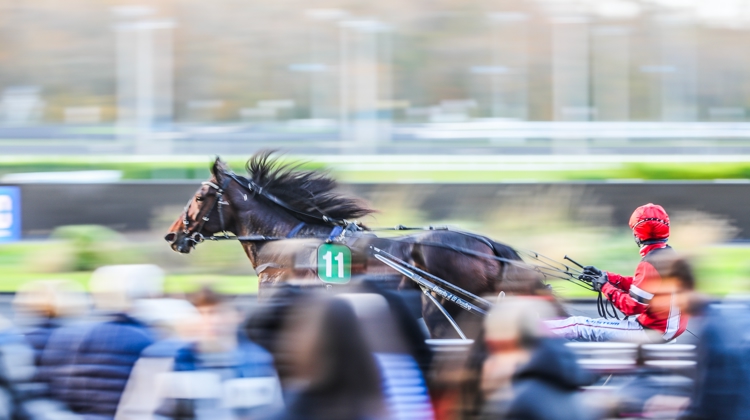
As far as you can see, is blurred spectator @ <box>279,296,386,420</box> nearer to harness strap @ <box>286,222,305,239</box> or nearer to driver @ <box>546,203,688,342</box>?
driver @ <box>546,203,688,342</box>

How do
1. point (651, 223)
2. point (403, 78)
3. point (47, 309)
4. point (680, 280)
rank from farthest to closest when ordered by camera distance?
point (403, 78) → point (651, 223) → point (47, 309) → point (680, 280)

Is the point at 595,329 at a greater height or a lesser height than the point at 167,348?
lesser

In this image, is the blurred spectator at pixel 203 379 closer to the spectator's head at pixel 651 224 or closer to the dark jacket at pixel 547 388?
the dark jacket at pixel 547 388

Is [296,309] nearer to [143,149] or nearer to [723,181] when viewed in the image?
[723,181]

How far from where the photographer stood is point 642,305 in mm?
4219

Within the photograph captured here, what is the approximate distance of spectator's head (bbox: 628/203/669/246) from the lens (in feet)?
14.3

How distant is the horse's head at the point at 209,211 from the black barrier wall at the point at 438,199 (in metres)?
3.45

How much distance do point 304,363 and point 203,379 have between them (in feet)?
3.44

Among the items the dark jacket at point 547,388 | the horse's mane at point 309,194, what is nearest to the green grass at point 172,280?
the horse's mane at point 309,194

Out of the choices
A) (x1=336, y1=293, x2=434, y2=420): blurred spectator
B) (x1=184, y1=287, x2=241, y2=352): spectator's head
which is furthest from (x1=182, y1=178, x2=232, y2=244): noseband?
(x1=336, y1=293, x2=434, y2=420): blurred spectator

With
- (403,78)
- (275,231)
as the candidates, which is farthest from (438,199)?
(275,231)

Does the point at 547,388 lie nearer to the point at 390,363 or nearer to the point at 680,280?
the point at 390,363

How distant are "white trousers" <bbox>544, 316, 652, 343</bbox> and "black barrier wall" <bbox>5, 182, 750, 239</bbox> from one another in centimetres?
503

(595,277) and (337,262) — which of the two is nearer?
(595,277)
